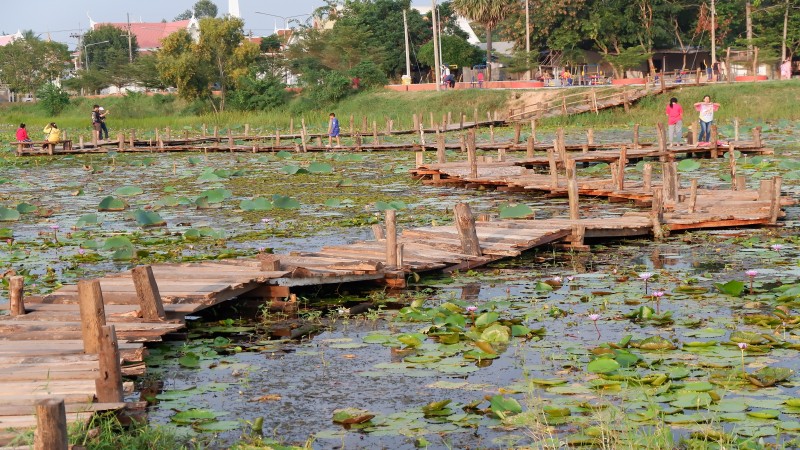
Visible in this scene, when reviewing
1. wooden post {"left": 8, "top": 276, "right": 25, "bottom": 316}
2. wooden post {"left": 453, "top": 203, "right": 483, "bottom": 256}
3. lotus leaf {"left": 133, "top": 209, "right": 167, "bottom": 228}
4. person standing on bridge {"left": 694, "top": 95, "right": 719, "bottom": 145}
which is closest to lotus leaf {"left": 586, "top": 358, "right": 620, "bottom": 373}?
wooden post {"left": 453, "top": 203, "right": 483, "bottom": 256}

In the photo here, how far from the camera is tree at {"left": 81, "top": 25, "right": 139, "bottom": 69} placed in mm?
73544

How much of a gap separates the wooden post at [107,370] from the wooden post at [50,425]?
1.55m

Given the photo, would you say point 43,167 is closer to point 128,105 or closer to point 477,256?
point 477,256

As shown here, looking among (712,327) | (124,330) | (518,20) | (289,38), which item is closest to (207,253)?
(124,330)

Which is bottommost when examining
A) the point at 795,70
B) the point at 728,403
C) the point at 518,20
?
the point at 728,403

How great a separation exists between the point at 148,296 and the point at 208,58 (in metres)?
44.0

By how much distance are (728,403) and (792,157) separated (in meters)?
17.6

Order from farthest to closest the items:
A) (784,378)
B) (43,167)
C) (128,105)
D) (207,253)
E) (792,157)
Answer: (128,105) → (43,167) → (792,157) → (207,253) → (784,378)

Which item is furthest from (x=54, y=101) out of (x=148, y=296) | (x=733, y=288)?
(x=733, y=288)

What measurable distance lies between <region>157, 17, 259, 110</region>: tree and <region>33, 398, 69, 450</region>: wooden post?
4572 centimetres

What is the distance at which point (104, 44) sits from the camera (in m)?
75.8

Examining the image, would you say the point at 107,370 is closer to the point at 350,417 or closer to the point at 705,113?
the point at 350,417

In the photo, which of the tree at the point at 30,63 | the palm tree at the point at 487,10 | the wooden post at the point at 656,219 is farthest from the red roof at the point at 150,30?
the wooden post at the point at 656,219

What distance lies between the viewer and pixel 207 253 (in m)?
12.5
